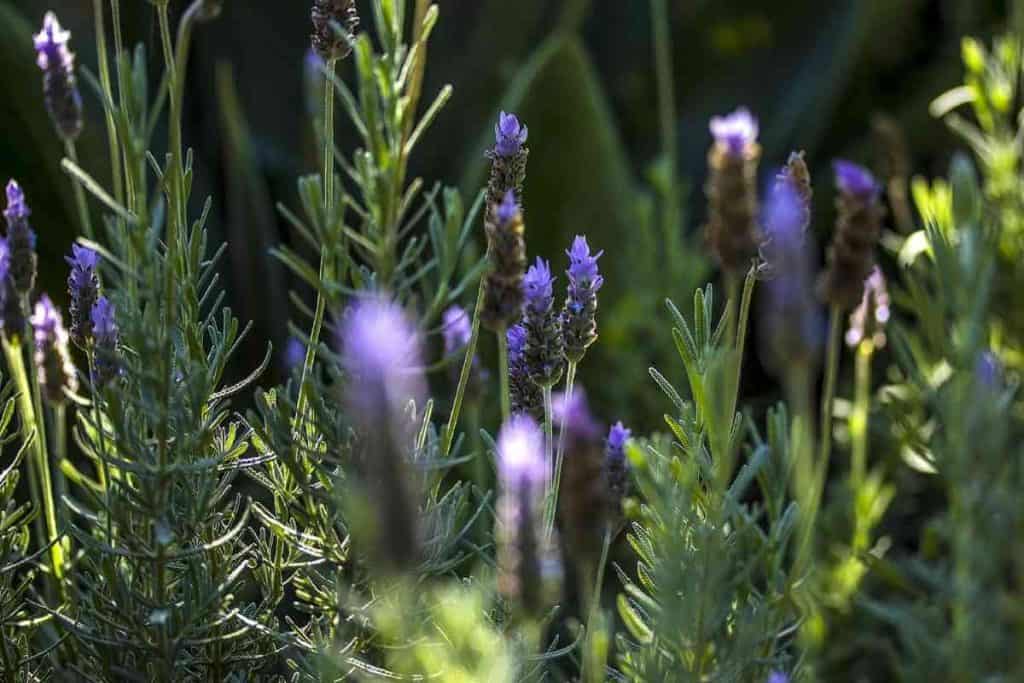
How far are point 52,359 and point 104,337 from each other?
29mm

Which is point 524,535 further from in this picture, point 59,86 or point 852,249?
point 59,86

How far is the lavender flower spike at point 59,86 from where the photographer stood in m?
0.55

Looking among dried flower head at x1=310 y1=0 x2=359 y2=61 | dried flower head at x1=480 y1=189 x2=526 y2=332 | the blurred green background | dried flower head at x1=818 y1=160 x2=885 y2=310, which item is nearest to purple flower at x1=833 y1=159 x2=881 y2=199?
dried flower head at x1=818 y1=160 x2=885 y2=310

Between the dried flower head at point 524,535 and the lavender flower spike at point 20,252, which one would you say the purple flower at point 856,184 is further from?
the lavender flower spike at point 20,252

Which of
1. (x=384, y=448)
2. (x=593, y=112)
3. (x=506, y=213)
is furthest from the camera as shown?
(x=593, y=112)

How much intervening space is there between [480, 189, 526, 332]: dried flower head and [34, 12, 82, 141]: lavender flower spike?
0.60 feet

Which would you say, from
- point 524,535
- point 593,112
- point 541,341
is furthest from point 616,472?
point 593,112

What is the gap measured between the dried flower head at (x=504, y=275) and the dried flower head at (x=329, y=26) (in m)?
0.14

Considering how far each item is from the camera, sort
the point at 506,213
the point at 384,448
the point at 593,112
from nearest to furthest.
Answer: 1. the point at 384,448
2. the point at 506,213
3. the point at 593,112

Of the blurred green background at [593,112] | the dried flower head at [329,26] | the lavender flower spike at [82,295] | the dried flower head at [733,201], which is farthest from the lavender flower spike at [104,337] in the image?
the blurred green background at [593,112]

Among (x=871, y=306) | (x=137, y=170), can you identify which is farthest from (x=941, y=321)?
(x=137, y=170)

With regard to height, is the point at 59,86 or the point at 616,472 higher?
the point at 59,86

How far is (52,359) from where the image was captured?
0.54m

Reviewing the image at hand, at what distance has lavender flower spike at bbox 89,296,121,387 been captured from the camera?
55 centimetres
